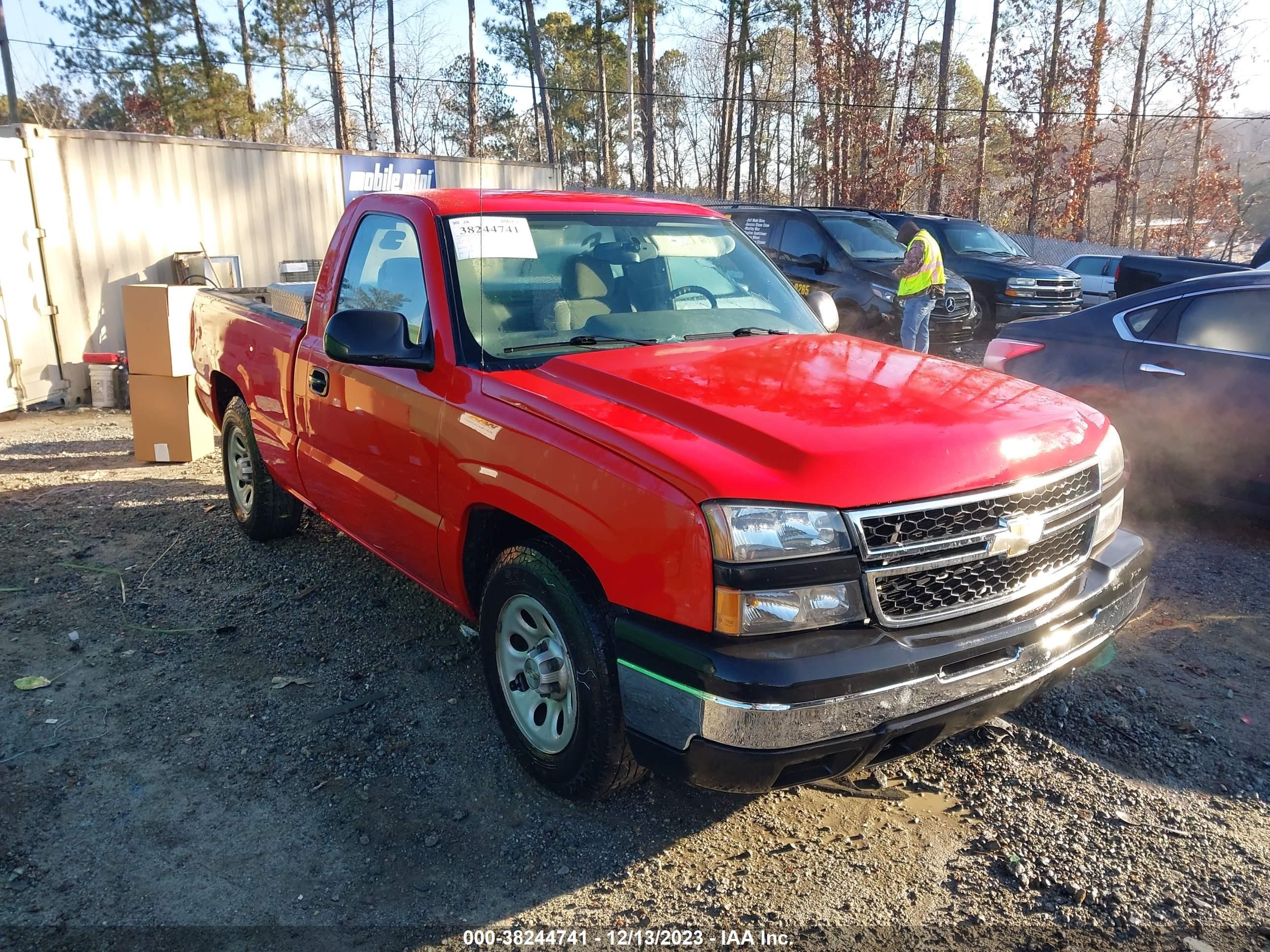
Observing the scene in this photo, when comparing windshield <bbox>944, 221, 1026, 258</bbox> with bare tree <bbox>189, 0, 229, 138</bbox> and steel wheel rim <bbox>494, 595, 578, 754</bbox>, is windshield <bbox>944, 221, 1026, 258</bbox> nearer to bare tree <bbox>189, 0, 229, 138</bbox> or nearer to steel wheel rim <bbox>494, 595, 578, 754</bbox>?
steel wheel rim <bbox>494, 595, 578, 754</bbox>

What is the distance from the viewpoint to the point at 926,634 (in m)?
2.47

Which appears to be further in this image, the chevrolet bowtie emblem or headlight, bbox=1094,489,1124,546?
headlight, bbox=1094,489,1124,546

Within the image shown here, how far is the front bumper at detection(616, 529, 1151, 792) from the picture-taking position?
2281 millimetres

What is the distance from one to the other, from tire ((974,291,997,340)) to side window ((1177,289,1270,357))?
7.76 m

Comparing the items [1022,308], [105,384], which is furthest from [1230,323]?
[105,384]

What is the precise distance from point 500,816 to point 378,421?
1.60m

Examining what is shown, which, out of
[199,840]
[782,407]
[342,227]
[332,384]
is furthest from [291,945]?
[342,227]

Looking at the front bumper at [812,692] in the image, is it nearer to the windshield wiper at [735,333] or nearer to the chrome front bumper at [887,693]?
the chrome front bumper at [887,693]

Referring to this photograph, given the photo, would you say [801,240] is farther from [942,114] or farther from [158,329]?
[942,114]

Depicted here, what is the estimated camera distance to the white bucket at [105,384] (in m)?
9.95

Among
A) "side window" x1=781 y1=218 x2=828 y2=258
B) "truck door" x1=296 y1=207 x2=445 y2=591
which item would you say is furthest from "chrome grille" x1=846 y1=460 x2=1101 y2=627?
"side window" x1=781 y1=218 x2=828 y2=258

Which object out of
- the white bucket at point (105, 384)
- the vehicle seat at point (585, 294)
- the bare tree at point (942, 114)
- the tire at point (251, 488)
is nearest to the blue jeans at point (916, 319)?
the tire at point (251, 488)

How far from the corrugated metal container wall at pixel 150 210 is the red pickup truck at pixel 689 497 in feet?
25.7

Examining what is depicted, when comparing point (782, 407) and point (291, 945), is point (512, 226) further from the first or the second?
point (291, 945)
